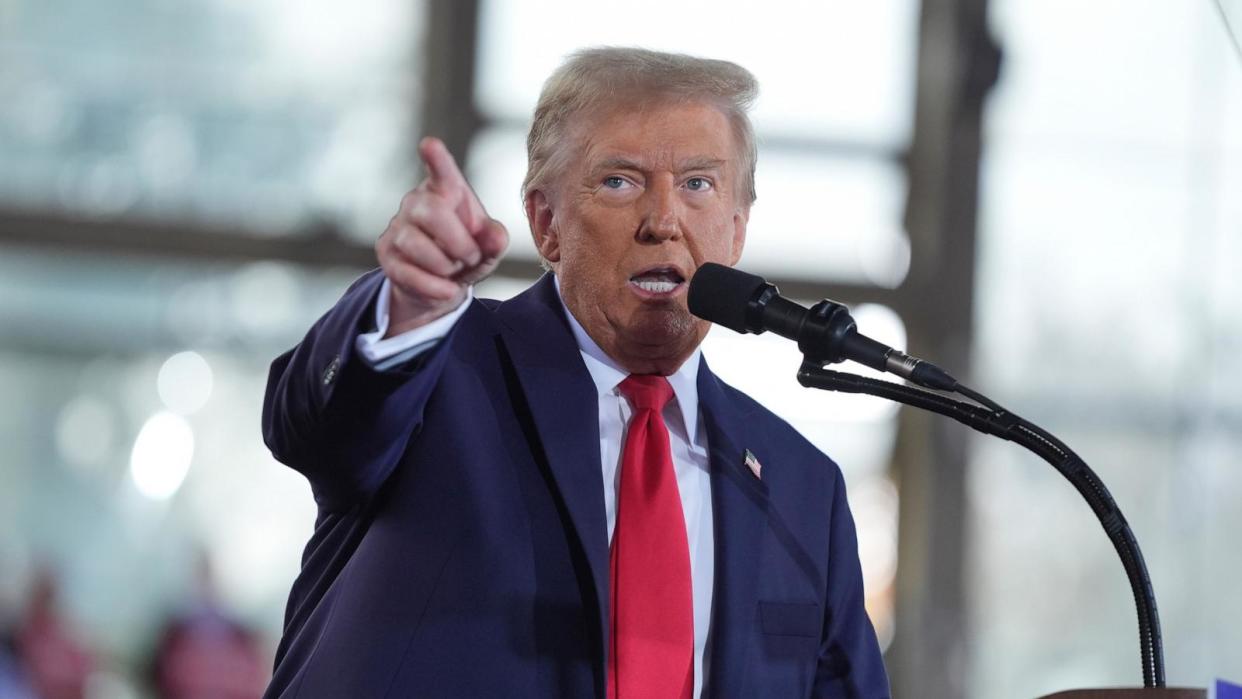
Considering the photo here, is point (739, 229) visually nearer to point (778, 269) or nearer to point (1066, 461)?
point (1066, 461)

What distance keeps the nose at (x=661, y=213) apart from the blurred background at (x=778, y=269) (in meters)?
3.56

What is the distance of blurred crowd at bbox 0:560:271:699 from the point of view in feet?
15.9

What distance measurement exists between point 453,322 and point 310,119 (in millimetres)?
4189

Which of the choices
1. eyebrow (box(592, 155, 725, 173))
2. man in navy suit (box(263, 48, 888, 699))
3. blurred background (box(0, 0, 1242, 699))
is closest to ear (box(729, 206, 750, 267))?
man in navy suit (box(263, 48, 888, 699))

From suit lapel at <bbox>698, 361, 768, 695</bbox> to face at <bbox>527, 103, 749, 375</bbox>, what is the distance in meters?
0.09

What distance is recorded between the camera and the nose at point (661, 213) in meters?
1.72

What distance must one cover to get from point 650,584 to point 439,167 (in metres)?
0.56

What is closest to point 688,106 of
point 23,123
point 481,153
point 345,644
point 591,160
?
point 591,160

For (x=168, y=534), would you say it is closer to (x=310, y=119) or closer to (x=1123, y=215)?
(x=310, y=119)

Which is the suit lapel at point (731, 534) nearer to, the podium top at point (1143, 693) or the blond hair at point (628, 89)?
the blond hair at point (628, 89)

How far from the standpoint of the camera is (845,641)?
1.80 meters

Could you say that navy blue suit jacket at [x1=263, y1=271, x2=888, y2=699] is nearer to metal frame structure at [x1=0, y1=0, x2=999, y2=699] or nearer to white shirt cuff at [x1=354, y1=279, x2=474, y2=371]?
white shirt cuff at [x1=354, y1=279, x2=474, y2=371]

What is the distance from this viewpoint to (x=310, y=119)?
5395 millimetres

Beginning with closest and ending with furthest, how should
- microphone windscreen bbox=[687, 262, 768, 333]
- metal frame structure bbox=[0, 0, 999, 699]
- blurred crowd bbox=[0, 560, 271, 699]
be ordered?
1. microphone windscreen bbox=[687, 262, 768, 333]
2. blurred crowd bbox=[0, 560, 271, 699]
3. metal frame structure bbox=[0, 0, 999, 699]
